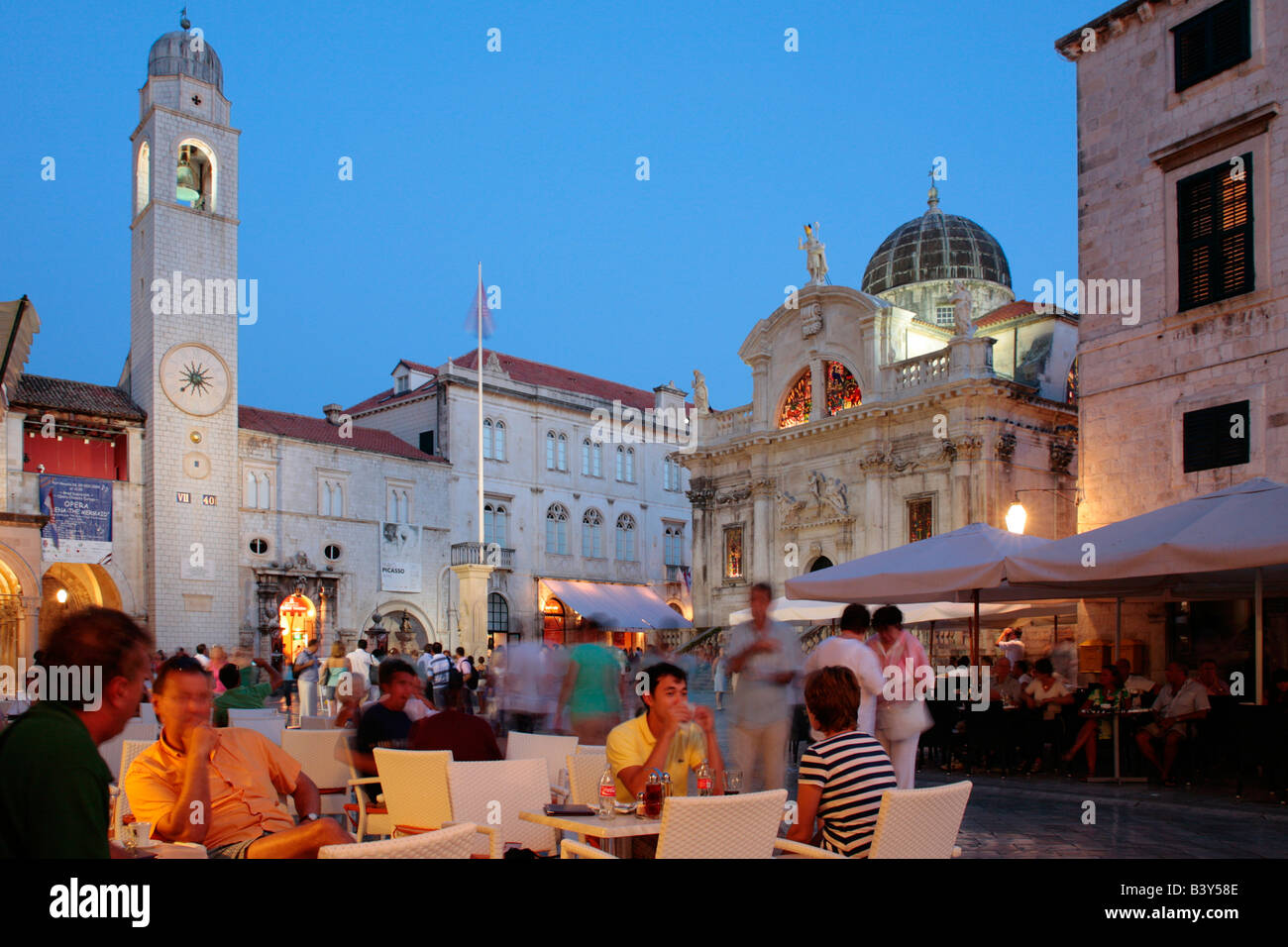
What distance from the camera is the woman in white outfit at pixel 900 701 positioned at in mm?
8031

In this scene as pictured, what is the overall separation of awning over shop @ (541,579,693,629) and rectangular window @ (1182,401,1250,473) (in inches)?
1006

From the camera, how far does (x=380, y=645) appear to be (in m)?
18.7

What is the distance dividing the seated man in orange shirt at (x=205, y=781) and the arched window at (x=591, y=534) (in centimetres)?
3708

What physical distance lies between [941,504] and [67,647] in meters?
26.7

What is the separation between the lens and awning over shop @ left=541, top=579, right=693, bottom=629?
40.5 meters

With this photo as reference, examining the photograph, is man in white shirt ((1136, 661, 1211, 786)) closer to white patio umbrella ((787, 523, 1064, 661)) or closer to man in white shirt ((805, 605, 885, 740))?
white patio umbrella ((787, 523, 1064, 661))

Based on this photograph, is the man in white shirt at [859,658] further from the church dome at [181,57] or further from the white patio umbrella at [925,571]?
the church dome at [181,57]

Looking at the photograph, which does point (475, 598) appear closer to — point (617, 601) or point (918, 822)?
point (617, 601)

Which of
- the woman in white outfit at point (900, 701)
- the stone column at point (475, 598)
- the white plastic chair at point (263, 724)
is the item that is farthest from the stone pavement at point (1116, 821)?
the stone column at point (475, 598)

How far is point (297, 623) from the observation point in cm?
3378

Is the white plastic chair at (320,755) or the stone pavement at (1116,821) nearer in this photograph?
the stone pavement at (1116,821)

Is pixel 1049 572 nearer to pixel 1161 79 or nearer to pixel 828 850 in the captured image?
pixel 828 850

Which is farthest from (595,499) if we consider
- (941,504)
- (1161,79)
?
(1161,79)

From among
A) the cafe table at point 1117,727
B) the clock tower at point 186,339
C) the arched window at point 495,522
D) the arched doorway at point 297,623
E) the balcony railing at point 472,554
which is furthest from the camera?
the arched window at point 495,522
